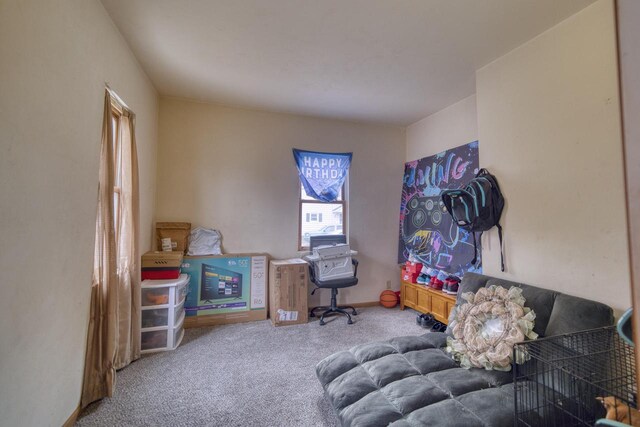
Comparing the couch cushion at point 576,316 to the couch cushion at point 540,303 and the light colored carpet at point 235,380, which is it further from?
the light colored carpet at point 235,380

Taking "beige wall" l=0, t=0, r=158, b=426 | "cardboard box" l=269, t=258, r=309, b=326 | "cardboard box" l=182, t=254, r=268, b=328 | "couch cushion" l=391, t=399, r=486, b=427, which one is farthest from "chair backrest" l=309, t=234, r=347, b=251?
"couch cushion" l=391, t=399, r=486, b=427

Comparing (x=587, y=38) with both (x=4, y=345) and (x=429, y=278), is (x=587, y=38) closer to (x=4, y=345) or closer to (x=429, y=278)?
(x=429, y=278)

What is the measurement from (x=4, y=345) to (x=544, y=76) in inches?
145

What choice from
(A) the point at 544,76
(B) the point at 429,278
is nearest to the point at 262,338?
(B) the point at 429,278

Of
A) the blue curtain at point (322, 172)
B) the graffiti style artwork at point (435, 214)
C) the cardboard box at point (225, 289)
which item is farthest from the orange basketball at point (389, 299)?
the cardboard box at point (225, 289)

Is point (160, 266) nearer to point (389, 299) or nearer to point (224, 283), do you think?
point (224, 283)

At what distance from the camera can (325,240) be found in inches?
154


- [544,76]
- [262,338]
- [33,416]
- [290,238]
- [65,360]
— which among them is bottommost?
[262,338]

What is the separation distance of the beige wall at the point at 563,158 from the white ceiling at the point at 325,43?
0.24 meters

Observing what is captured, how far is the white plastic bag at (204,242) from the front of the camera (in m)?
3.44

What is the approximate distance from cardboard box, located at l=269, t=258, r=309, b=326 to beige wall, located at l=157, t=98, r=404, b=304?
47cm

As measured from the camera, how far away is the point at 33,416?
1396 mm

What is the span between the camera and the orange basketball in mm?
4152

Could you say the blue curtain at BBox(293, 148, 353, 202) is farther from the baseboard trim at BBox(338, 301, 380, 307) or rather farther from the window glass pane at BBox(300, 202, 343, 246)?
the baseboard trim at BBox(338, 301, 380, 307)
